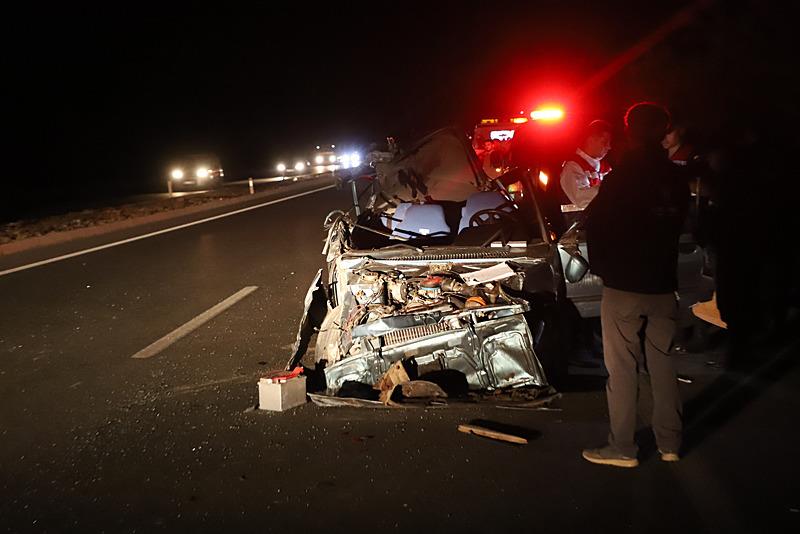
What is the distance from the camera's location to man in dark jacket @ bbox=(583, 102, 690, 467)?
374 cm

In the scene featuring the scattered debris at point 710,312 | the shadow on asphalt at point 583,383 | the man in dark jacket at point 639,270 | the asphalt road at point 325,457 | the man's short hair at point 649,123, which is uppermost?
the man's short hair at point 649,123

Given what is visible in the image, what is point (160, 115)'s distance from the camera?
262ft

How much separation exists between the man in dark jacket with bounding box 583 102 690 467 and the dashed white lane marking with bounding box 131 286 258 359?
4.32m

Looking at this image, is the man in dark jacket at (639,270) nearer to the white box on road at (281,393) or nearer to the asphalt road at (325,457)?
the asphalt road at (325,457)

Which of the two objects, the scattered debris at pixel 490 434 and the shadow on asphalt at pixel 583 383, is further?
the shadow on asphalt at pixel 583 383

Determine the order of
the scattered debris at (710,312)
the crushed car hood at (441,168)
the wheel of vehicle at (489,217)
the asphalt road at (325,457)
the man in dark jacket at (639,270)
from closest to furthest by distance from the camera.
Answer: the asphalt road at (325,457) < the man in dark jacket at (639,270) < the scattered debris at (710,312) < the wheel of vehicle at (489,217) < the crushed car hood at (441,168)

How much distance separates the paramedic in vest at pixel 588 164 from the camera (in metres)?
6.75

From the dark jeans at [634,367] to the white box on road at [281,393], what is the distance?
2.20m

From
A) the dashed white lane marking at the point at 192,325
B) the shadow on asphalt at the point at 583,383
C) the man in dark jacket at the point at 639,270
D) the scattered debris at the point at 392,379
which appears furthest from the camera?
the dashed white lane marking at the point at 192,325

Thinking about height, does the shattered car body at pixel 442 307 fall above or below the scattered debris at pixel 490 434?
above

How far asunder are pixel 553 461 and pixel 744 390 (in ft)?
5.93

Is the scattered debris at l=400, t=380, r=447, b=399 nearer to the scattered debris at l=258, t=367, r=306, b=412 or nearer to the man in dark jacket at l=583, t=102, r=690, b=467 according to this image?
the scattered debris at l=258, t=367, r=306, b=412

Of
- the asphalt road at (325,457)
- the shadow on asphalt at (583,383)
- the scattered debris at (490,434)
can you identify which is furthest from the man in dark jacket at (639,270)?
the shadow on asphalt at (583,383)

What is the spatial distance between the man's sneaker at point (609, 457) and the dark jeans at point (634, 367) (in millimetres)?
32
